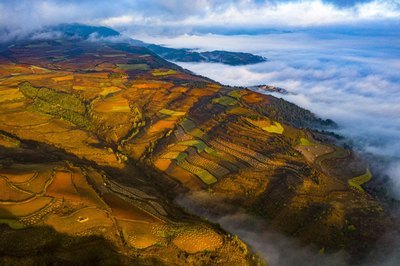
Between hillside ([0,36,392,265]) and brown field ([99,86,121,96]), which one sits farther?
brown field ([99,86,121,96])

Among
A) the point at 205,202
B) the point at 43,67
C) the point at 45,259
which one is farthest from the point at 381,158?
the point at 43,67

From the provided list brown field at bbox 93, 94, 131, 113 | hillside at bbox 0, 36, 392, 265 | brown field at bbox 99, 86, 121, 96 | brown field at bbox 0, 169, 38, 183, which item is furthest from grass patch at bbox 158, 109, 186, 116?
brown field at bbox 0, 169, 38, 183

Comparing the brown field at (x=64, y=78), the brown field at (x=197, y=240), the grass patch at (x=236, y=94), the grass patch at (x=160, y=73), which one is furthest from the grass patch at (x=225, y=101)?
the brown field at (x=197, y=240)

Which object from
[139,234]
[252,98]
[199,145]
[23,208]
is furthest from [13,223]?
[252,98]

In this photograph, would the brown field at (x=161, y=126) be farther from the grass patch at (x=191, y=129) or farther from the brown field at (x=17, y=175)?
the brown field at (x=17, y=175)

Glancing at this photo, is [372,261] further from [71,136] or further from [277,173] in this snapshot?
[71,136]

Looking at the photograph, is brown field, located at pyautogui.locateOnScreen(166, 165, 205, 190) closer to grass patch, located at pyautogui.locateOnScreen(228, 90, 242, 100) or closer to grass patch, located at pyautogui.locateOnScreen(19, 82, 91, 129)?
grass patch, located at pyautogui.locateOnScreen(19, 82, 91, 129)
